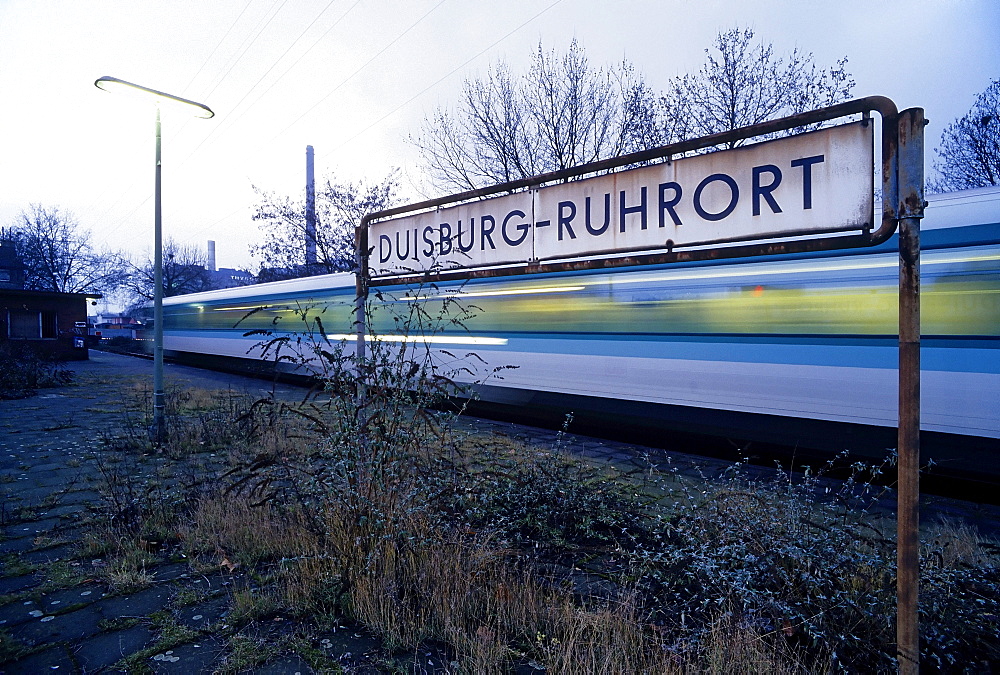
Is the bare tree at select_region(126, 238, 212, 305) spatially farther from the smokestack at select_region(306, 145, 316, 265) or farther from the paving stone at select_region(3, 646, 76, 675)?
the paving stone at select_region(3, 646, 76, 675)

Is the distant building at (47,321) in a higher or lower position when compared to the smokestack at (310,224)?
lower

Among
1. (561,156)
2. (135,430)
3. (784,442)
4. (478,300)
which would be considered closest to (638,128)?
(561,156)

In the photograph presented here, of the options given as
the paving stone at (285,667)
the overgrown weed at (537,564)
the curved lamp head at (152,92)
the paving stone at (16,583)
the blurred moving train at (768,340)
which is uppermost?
the curved lamp head at (152,92)

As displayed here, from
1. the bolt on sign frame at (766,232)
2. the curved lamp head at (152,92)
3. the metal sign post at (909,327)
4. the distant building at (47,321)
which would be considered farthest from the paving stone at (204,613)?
the distant building at (47,321)

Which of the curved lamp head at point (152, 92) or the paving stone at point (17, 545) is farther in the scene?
the curved lamp head at point (152, 92)

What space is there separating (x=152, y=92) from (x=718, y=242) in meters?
8.11

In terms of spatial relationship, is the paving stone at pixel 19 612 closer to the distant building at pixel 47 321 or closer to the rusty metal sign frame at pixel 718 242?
the rusty metal sign frame at pixel 718 242

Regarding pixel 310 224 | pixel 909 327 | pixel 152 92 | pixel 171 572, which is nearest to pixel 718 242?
pixel 909 327

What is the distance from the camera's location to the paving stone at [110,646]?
2475 mm

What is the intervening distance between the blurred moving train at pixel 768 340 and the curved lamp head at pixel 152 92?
3.65 meters

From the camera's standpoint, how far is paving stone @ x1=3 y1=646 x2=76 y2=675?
7.92ft

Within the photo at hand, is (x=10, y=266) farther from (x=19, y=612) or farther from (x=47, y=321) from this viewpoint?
(x=19, y=612)

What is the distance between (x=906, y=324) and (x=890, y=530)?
313cm

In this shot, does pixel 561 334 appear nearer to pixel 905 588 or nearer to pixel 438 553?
pixel 438 553
